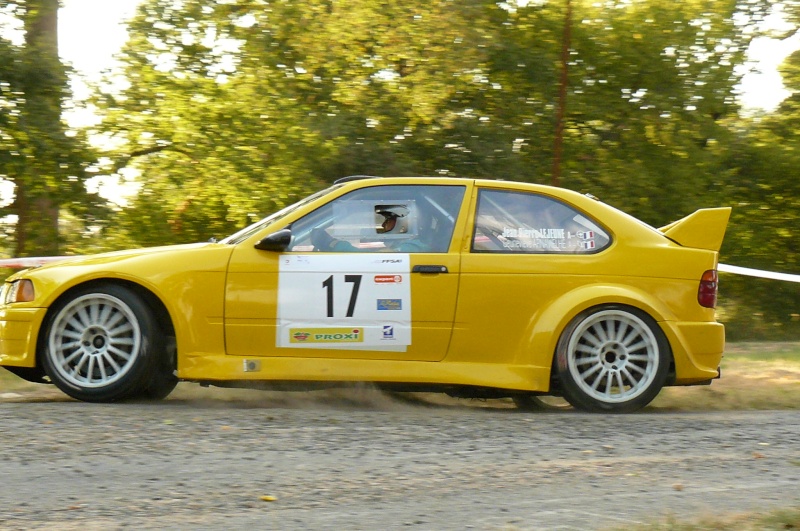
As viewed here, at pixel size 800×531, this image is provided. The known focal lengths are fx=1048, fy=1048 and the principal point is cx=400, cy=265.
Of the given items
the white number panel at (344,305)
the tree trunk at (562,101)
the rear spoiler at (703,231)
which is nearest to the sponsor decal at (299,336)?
the white number panel at (344,305)

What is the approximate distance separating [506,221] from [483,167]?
9.31m

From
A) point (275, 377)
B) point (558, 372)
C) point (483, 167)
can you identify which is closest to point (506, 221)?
point (558, 372)

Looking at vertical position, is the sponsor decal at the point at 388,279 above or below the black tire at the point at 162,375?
above

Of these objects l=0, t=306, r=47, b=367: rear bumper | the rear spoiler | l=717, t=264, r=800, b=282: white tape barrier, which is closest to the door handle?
the rear spoiler

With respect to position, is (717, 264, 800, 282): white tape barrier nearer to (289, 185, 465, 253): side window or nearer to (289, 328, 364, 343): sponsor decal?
(289, 185, 465, 253): side window

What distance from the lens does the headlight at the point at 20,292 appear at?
22.8ft

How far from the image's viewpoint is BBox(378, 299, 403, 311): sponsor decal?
6.87 metres

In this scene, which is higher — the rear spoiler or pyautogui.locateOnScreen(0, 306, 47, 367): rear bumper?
the rear spoiler

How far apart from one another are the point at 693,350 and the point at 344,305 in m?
2.36

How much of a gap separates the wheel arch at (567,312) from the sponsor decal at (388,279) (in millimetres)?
931

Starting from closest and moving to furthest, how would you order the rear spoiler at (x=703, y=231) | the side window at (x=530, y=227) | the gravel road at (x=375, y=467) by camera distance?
the gravel road at (x=375, y=467) < the side window at (x=530, y=227) < the rear spoiler at (x=703, y=231)

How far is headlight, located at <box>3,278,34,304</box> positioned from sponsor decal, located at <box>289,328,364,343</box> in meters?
1.76

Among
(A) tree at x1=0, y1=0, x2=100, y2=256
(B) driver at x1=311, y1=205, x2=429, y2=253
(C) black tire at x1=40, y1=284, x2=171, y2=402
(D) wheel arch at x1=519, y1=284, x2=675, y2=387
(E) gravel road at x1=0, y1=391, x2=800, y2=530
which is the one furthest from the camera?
(A) tree at x1=0, y1=0, x2=100, y2=256

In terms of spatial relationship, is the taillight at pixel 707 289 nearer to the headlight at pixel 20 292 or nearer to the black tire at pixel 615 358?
the black tire at pixel 615 358
